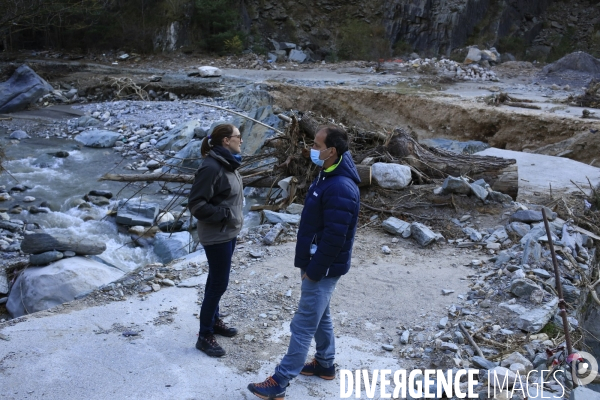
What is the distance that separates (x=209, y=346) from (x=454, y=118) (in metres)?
9.88

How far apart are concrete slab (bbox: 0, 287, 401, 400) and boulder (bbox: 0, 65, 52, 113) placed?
14639 millimetres

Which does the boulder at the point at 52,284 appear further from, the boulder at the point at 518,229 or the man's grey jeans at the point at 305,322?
the boulder at the point at 518,229

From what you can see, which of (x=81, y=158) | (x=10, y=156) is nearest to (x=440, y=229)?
(x=81, y=158)

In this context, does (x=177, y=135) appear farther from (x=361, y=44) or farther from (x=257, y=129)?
(x=361, y=44)

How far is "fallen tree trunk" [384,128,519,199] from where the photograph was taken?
284 inches

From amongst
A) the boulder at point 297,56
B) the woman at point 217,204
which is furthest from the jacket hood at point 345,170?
the boulder at point 297,56

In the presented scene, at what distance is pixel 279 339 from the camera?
13.4 feet

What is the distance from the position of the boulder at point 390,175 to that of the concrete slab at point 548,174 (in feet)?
4.94

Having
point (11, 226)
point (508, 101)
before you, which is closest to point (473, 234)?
point (11, 226)

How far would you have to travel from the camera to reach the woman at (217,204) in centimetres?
345

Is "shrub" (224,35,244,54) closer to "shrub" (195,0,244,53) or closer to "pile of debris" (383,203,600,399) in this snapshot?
"shrub" (195,0,244,53)

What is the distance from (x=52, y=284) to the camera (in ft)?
18.2

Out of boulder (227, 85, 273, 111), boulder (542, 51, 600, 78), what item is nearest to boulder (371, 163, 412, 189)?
boulder (227, 85, 273, 111)

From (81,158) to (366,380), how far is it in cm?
1077
